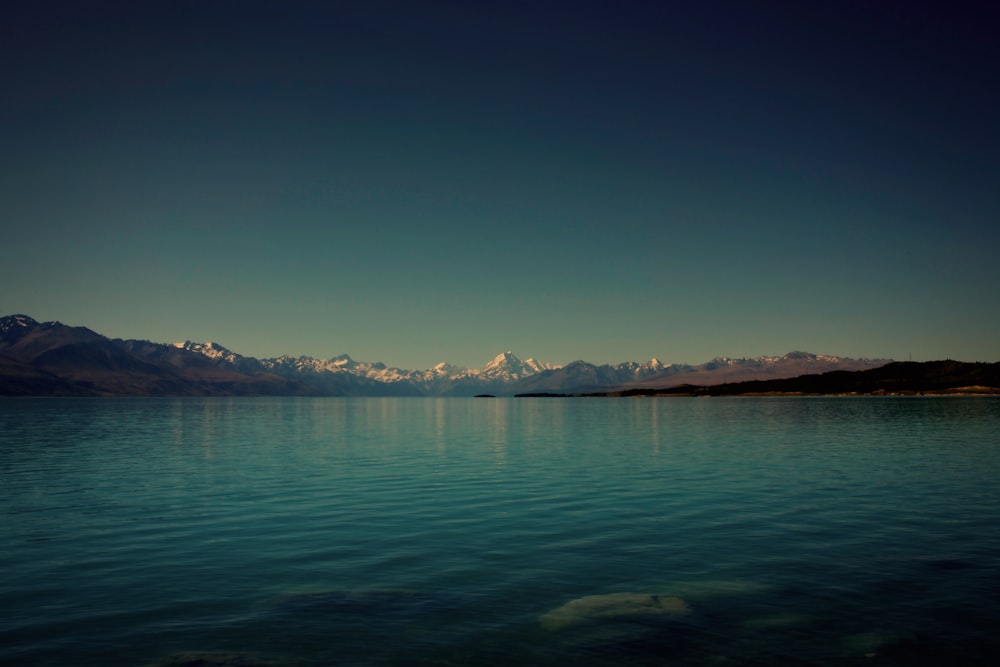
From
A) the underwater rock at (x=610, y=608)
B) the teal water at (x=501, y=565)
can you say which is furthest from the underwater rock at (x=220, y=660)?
the underwater rock at (x=610, y=608)

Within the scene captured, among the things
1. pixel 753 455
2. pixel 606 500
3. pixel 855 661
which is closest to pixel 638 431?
pixel 753 455

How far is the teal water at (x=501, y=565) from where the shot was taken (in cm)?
1570

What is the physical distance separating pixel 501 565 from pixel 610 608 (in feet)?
19.5

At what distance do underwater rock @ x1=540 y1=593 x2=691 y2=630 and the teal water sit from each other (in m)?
0.10

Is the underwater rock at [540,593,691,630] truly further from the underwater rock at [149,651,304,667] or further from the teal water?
the underwater rock at [149,651,304,667]

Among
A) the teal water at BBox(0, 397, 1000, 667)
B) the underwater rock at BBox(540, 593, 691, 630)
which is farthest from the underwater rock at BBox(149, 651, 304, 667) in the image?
the underwater rock at BBox(540, 593, 691, 630)

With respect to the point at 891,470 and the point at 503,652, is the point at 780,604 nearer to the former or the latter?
the point at 503,652

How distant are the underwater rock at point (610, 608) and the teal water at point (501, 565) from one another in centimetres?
10

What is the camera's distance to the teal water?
618 inches

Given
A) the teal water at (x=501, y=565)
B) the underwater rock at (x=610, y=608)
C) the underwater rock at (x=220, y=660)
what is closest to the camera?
the underwater rock at (x=220, y=660)

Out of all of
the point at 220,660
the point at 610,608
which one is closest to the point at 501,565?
the point at 610,608

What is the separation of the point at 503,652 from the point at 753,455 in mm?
49978

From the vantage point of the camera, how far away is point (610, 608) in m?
18.0

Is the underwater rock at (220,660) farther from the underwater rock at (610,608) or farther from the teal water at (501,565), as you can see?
the underwater rock at (610,608)
